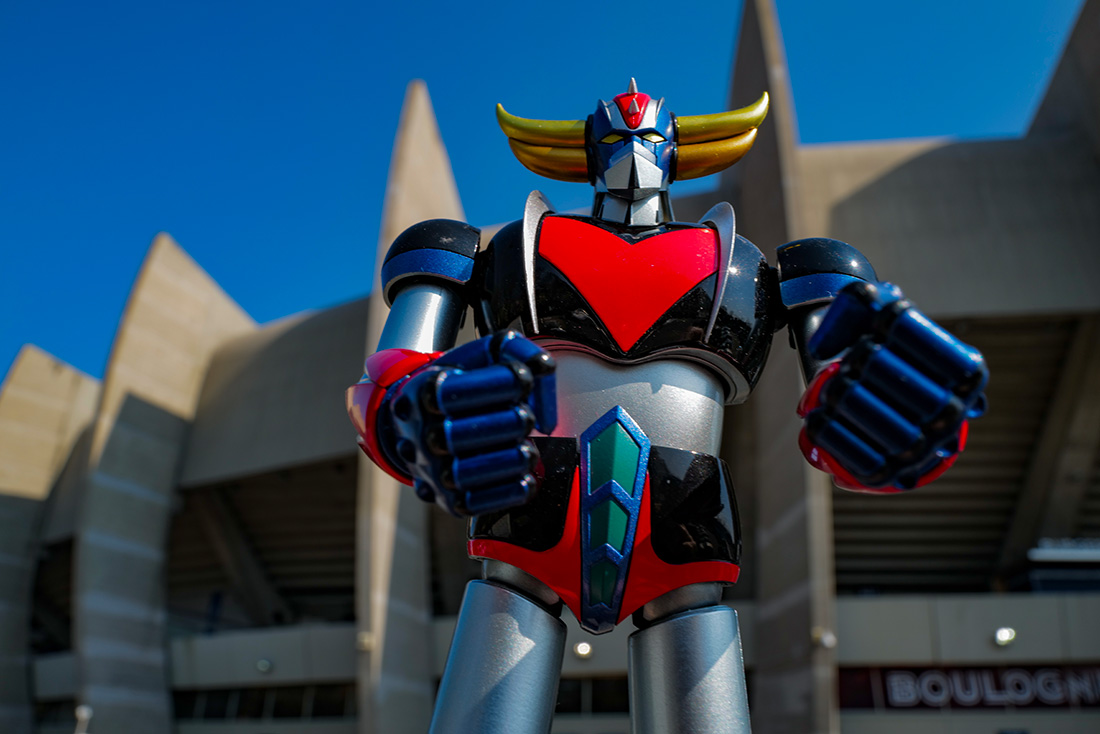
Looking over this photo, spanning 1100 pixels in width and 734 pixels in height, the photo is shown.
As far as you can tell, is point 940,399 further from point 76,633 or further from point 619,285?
point 76,633

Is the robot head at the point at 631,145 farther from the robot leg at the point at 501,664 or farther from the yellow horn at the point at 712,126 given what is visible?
the robot leg at the point at 501,664

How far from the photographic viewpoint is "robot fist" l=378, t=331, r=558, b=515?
62.9 inches

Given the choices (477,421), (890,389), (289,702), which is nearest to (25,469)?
(289,702)

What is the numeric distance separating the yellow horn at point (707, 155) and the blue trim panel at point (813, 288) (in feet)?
2.22

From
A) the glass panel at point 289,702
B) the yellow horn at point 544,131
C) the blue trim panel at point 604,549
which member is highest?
the yellow horn at point 544,131

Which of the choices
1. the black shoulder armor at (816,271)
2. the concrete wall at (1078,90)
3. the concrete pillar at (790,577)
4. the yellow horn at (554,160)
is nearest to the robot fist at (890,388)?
the black shoulder armor at (816,271)

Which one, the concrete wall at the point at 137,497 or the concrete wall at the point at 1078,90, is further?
the concrete wall at the point at 137,497

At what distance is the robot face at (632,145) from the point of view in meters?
2.78

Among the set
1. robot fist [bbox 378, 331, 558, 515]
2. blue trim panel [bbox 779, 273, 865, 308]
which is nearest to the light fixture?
blue trim panel [bbox 779, 273, 865, 308]

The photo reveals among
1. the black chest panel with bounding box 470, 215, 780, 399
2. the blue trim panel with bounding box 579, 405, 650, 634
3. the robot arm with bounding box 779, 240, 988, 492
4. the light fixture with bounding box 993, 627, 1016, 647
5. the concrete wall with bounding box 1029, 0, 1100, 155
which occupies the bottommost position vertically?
the light fixture with bounding box 993, 627, 1016, 647

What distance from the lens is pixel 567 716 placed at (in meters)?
13.5

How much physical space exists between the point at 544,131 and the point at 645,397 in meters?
1.33

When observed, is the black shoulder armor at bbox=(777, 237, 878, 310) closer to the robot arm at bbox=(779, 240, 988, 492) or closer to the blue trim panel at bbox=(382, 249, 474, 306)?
the robot arm at bbox=(779, 240, 988, 492)

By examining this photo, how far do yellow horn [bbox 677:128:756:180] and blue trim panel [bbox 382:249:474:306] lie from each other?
95cm
